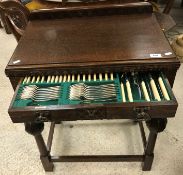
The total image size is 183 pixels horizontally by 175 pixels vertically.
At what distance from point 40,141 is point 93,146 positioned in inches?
16.7

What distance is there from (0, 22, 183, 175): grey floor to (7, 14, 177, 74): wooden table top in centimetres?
65

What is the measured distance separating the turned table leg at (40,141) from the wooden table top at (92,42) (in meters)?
0.25

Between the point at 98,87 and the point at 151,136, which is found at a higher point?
the point at 98,87

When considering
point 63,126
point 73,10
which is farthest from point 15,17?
point 63,126

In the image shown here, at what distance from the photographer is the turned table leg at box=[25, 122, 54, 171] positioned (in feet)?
3.19

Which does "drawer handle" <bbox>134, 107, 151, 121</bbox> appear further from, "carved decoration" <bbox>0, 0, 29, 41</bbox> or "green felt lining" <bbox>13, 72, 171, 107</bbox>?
"carved decoration" <bbox>0, 0, 29, 41</bbox>

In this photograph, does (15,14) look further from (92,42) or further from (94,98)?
(94,98)

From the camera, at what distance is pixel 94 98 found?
86 centimetres

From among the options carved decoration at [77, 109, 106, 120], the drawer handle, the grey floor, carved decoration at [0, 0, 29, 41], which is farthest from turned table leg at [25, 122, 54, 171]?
carved decoration at [0, 0, 29, 41]

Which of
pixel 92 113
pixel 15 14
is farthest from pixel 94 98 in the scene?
pixel 15 14

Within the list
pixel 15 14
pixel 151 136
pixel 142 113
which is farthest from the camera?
pixel 15 14

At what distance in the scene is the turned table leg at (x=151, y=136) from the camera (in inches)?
37.7

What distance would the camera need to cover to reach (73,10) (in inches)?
49.7

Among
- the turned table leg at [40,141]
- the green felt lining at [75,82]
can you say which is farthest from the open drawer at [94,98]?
the turned table leg at [40,141]
